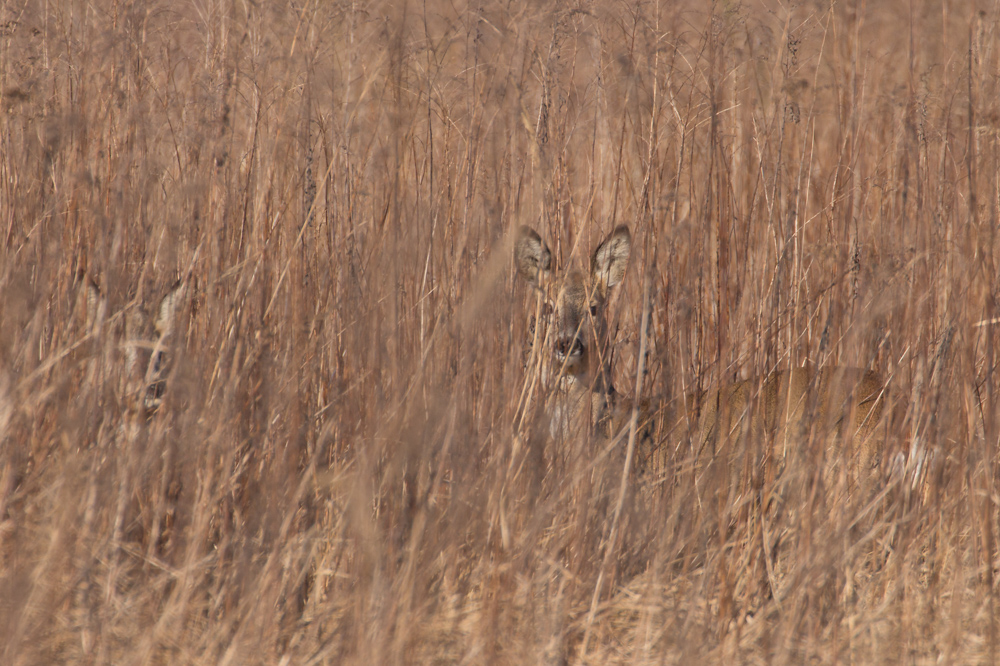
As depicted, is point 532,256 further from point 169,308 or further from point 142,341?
point 142,341

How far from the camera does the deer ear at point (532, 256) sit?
123 inches

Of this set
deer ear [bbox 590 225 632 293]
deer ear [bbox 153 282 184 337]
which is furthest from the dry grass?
deer ear [bbox 590 225 632 293]

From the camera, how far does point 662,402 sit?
8.75 ft

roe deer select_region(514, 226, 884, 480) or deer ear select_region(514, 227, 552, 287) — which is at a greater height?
deer ear select_region(514, 227, 552, 287)

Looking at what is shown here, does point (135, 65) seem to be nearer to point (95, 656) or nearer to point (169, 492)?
point (169, 492)

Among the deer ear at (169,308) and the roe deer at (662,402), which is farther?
the roe deer at (662,402)

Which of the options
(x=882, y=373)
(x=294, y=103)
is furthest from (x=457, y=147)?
(x=882, y=373)

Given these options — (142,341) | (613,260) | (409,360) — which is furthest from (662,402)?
(142,341)

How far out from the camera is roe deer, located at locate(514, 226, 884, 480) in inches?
99.3

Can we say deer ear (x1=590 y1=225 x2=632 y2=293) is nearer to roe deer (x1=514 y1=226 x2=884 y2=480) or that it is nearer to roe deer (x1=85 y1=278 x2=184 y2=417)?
roe deer (x1=514 y1=226 x2=884 y2=480)

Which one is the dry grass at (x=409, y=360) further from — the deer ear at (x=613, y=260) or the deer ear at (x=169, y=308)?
the deer ear at (x=613, y=260)

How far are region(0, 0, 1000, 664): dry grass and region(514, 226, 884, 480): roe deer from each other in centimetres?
9

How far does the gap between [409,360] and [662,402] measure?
0.72 m

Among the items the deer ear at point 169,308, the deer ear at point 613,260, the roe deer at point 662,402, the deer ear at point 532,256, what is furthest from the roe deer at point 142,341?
the deer ear at point 613,260
